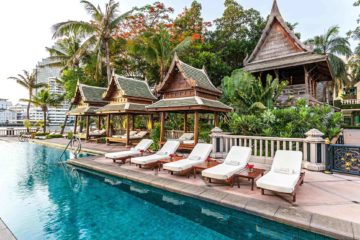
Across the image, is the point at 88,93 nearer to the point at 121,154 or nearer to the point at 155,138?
the point at 155,138

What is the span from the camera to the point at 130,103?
15.0 meters

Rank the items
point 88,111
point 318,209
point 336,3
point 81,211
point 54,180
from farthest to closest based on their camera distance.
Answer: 1. point 88,111
2. point 336,3
3. point 54,180
4. point 81,211
5. point 318,209

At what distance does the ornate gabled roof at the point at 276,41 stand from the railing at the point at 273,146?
10718mm

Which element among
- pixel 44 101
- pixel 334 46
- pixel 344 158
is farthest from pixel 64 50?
pixel 334 46

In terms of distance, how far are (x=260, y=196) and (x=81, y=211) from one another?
4.48m

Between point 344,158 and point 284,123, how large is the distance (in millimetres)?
2883

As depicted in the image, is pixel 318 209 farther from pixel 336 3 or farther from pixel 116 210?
pixel 336 3

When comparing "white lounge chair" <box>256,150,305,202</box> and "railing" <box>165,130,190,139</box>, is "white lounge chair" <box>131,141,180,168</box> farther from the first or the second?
"railing" <box>165,130,190,139</box>

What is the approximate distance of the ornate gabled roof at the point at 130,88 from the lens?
1508 centimetres

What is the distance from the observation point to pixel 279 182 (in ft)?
15.4

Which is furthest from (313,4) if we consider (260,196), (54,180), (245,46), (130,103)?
(54,180)

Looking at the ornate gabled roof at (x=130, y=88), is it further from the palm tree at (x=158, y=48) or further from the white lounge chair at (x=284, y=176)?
the white lounge chair at (x=284, y=176)

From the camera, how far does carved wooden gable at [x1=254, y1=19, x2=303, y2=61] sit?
15940 millimetres

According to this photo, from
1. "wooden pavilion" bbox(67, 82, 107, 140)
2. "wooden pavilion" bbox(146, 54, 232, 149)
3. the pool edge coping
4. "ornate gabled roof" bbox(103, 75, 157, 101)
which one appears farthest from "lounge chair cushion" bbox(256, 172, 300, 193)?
"wooden pavilion" bbox(67, 82, 107, 140)
